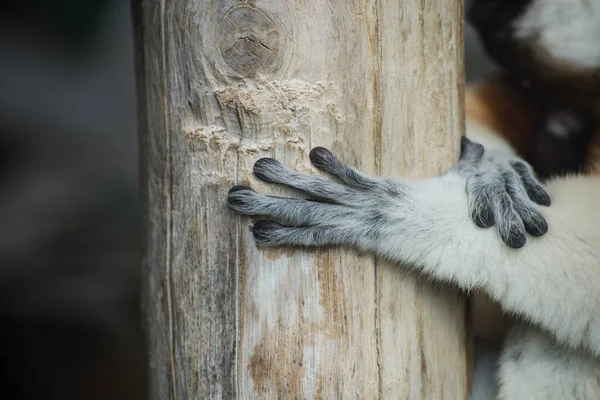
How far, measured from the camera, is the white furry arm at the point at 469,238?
137cm

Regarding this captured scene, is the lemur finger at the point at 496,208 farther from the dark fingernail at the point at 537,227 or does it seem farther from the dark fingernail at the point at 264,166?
the dark fingernail at the point at 264,166

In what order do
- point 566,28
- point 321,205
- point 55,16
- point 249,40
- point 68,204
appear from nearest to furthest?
point 249,40, point 321,205, point 566,28, point 55,16, point 68,204

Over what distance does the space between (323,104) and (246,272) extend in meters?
0.40

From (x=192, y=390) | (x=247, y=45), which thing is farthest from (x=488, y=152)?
(x=192, y=390)

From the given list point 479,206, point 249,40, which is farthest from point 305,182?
point 479,206

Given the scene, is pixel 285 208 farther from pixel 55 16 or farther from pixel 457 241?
pixel 55 16

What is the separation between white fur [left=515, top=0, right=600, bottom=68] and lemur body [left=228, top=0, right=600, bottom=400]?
1.42 ft

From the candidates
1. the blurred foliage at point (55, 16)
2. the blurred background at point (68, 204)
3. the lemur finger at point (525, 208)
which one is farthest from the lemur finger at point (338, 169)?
the blurred foliage at point (55, 16)

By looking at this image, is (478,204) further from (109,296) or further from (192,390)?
(109,296)

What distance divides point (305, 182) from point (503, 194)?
1.66 feet

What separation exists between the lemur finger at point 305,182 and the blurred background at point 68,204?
130 inches

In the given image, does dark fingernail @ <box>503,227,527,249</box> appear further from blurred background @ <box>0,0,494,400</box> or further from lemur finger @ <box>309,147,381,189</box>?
blurred background @ <box>0,0,494,400</box>

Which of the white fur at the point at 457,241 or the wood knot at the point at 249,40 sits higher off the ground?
the wood knot at the point at 249,40

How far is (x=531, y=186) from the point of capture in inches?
63.2
